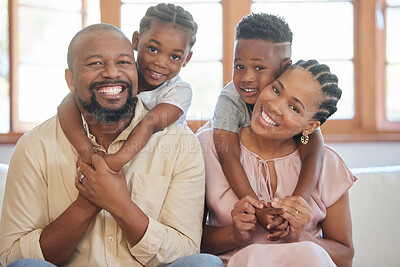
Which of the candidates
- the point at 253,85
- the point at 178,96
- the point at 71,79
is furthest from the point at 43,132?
the point at 253,85

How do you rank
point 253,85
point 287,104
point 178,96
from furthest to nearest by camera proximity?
point 178,96, point 253,85, point 287,104

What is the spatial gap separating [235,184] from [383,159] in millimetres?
1940

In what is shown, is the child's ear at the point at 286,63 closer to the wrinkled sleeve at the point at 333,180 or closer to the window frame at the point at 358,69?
the wrinkled sleeve at the point at 333,180

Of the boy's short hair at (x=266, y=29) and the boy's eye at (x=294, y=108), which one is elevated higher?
the boy's short hair at (x=266, y=29)

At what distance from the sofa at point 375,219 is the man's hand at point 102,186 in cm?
94

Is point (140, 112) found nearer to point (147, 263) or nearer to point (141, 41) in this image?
point (141, 41)

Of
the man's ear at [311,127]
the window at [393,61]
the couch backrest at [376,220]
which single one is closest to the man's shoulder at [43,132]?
the man's ear at [311,127]

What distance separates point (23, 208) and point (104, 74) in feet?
1.82

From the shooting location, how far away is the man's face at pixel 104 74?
184 cm

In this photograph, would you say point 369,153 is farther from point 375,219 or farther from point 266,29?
point 266,29

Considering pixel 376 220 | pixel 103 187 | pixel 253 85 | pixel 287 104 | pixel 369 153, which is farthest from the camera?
pixel 369 153

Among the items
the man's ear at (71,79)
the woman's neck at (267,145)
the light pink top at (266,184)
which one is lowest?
the light pink top at (266,184)

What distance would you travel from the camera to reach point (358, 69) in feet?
12.0

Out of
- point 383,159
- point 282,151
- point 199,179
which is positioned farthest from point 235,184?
point 383,159
